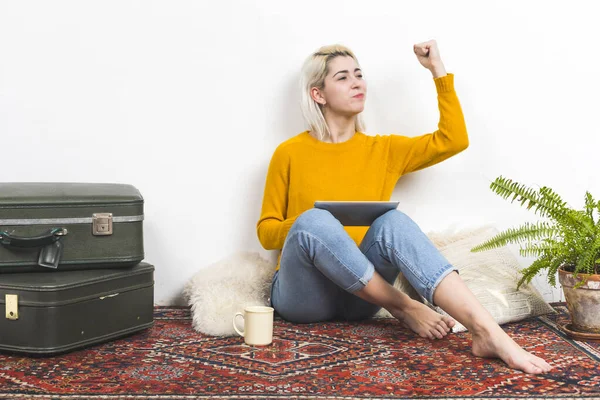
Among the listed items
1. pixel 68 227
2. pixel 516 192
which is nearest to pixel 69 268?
pixel 68 227

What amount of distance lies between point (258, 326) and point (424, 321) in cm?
51

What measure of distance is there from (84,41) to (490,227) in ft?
5.55

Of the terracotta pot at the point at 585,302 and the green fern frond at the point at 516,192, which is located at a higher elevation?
the green fern frond at the point at 516,192

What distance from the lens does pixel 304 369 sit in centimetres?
171

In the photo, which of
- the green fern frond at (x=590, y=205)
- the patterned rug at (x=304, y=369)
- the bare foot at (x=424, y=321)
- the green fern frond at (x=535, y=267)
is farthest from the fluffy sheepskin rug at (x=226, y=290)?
the green fern frond at (x=590, y=205)

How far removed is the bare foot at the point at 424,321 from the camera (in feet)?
6.64

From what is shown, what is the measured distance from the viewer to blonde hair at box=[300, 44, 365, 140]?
2412 mm

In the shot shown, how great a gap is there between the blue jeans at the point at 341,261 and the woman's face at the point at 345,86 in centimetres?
52

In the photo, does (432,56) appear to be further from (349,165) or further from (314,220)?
(314,220)

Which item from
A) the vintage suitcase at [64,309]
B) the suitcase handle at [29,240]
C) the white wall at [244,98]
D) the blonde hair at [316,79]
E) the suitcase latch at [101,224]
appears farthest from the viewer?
the white wall at [244,98]

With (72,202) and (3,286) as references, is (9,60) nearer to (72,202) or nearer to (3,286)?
(72,202)

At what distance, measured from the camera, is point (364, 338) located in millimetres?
2041

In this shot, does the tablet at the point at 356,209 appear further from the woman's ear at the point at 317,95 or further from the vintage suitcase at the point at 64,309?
the vintage suitcase at the point at 64,309

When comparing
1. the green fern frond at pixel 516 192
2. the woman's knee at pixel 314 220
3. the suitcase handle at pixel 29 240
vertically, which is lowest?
the suitcase handle at pixel 29 240
